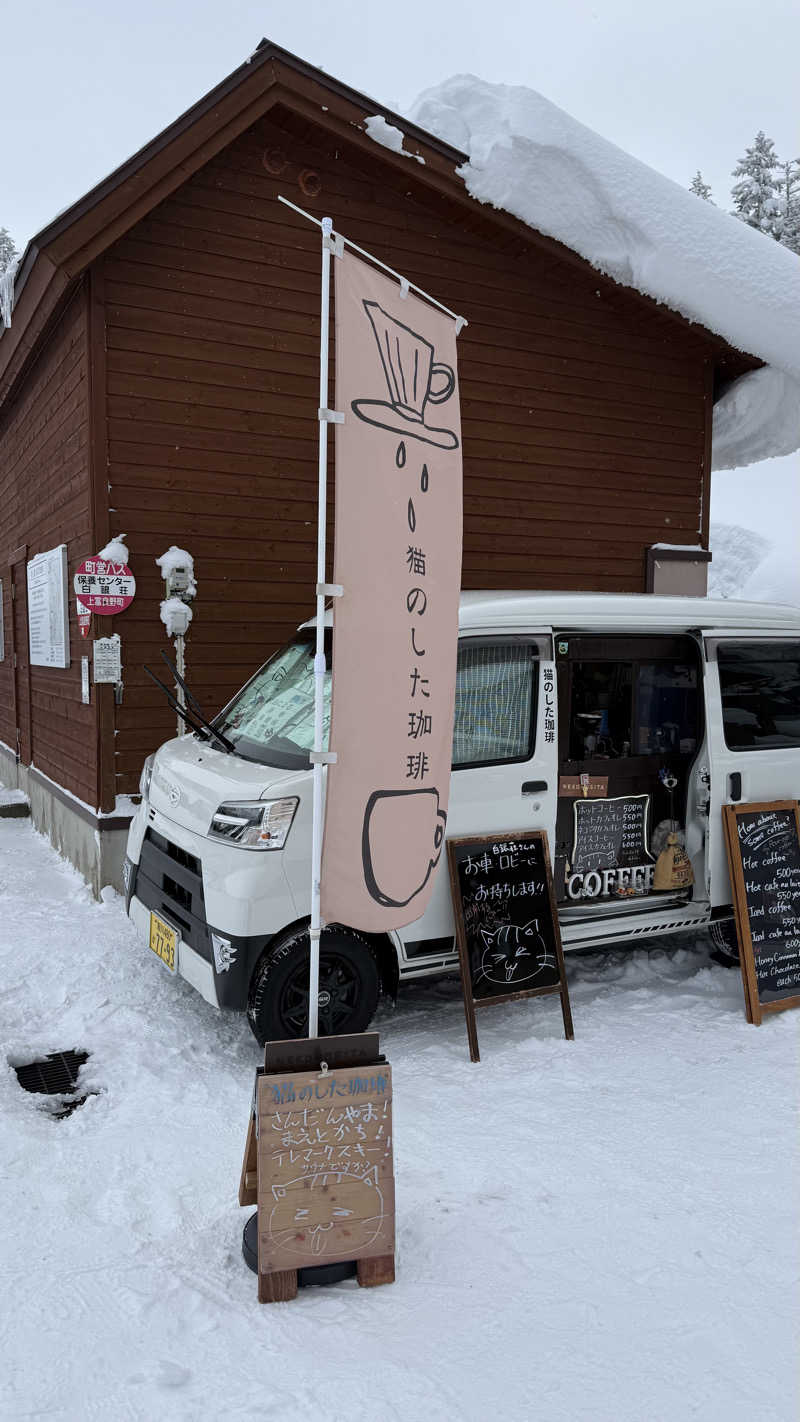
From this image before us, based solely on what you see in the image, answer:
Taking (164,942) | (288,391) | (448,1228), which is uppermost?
(288,391)

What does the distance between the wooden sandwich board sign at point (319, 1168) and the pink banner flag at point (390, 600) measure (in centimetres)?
46

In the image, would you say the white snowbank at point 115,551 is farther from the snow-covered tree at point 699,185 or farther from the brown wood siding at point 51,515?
the snow-covered tree at point 699,185

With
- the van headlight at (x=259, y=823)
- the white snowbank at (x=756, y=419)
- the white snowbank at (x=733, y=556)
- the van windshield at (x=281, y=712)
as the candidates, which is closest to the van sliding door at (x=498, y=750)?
the van windshield at (x=281, y=712)

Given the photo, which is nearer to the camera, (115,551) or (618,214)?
(115,551)

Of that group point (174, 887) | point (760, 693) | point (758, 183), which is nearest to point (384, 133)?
point (760, 693)

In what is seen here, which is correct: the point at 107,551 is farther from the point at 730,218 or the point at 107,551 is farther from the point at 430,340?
the point at 730,218

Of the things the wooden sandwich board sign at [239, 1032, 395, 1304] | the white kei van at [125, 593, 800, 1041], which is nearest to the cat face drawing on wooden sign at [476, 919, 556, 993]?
the white kei van at [125, 593, 800, 1041]

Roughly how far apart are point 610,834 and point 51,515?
5400 millimetres

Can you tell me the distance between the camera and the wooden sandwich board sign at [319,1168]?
254 cm

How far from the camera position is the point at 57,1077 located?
383cm

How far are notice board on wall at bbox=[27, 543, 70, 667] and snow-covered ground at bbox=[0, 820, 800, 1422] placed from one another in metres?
3.20

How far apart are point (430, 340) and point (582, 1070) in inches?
119

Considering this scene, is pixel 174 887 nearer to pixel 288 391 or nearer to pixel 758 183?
pixel 288 391

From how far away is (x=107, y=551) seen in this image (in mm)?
5957
